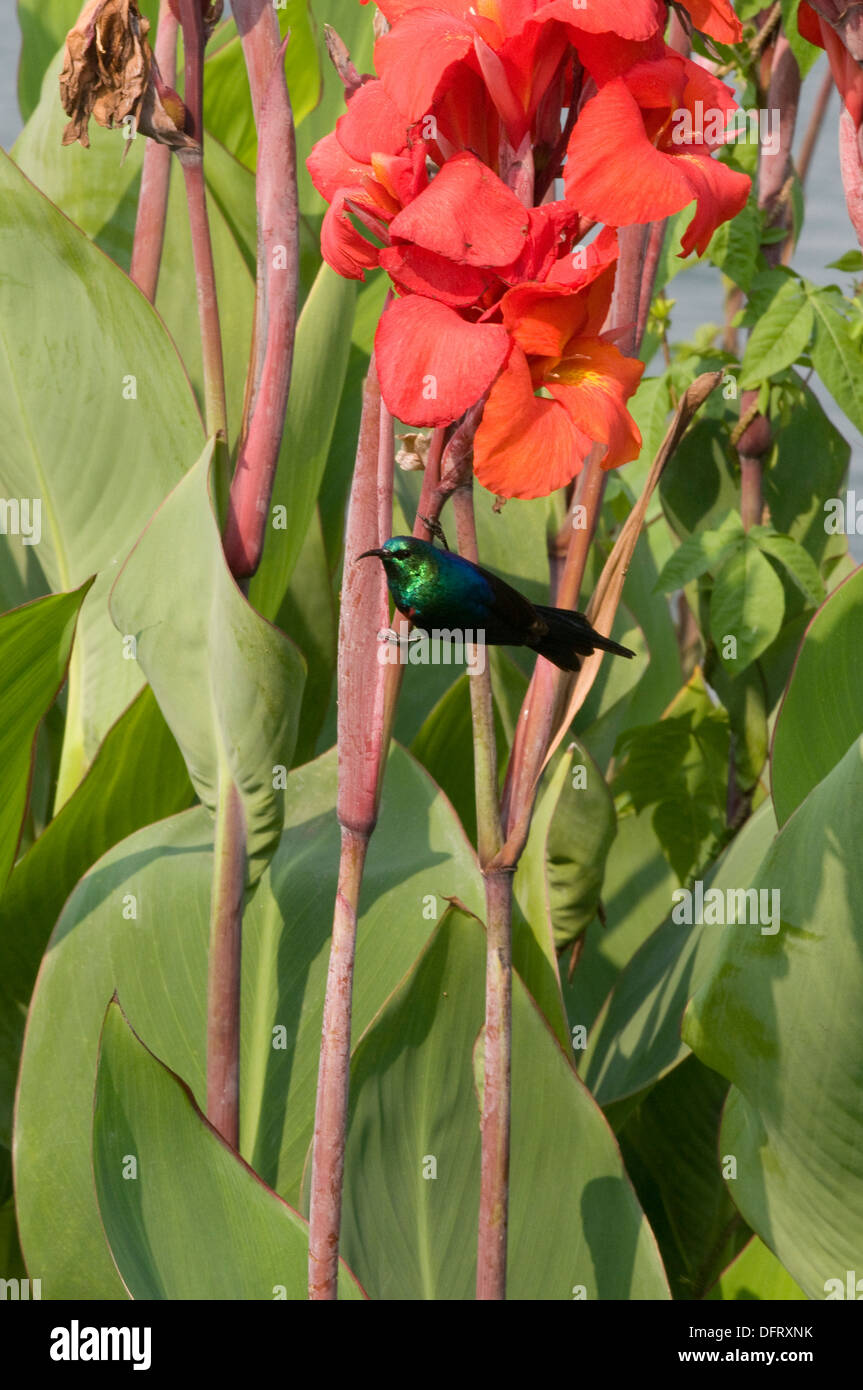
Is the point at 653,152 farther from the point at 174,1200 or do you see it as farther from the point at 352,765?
the point at 174,1200

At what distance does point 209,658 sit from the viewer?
19.0 inches

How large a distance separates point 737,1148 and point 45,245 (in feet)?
1.69

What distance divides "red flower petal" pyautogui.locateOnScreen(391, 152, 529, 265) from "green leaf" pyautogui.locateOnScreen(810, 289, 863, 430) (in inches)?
17.2

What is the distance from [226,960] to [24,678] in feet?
0.54

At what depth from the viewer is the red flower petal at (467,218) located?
30 centimetres

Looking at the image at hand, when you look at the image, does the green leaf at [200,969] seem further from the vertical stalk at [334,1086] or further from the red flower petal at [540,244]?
the red flower petal at [540,244]

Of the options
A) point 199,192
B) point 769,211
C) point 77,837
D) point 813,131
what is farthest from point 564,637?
point 813,131

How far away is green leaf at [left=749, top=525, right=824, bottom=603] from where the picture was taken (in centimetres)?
76

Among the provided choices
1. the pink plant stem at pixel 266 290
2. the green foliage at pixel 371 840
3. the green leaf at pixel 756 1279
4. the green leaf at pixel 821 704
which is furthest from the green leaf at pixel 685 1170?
the pink plant stem at pixel 266 290

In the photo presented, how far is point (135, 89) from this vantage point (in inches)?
18.3

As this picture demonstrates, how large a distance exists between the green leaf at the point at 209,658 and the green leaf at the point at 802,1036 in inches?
7.1

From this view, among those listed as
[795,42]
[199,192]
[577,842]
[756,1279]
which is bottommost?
[756,1279]

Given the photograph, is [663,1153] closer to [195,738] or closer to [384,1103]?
[384,1103]

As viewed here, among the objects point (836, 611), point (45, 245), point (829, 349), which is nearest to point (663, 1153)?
point (836, 611)
